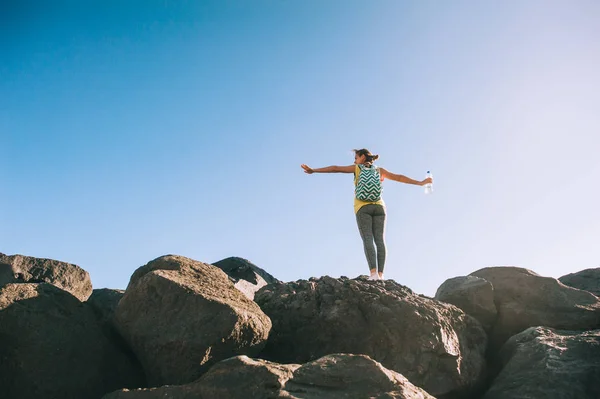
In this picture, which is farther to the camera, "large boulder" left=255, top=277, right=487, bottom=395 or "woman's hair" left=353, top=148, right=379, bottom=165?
"woman's hair" left=353, top=148, right=379, bottom=165

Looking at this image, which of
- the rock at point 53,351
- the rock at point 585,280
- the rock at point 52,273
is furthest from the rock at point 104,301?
the rock at point 585,280

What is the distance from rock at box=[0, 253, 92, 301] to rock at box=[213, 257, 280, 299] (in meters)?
2.45

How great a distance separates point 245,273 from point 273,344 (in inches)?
132

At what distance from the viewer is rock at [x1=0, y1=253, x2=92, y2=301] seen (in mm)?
7965

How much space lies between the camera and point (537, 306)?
6973mm

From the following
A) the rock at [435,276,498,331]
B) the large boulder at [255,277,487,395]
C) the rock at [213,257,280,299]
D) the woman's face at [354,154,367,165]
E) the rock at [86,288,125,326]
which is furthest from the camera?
the woman's face at [354,154,367,165]

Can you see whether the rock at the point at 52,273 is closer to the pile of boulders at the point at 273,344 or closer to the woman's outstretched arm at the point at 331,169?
the pile of boulders at the point at 273,344

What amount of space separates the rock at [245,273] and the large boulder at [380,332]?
2.35m

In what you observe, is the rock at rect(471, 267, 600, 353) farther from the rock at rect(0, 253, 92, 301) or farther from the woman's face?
the rock at rect(0, 253, 92, 301)

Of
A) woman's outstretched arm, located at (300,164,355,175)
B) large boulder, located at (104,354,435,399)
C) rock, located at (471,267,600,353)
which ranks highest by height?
woman's outstretched arm, located at (300,164,355,175)

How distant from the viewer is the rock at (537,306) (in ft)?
21.9

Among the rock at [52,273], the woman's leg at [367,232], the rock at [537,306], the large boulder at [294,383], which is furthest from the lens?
the woman's leg at [367,232]

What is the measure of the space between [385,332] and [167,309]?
2541mm

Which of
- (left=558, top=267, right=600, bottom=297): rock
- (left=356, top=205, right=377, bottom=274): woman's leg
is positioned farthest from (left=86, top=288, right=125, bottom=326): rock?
(left=558, top=267, right=600, bottom=297): rock
